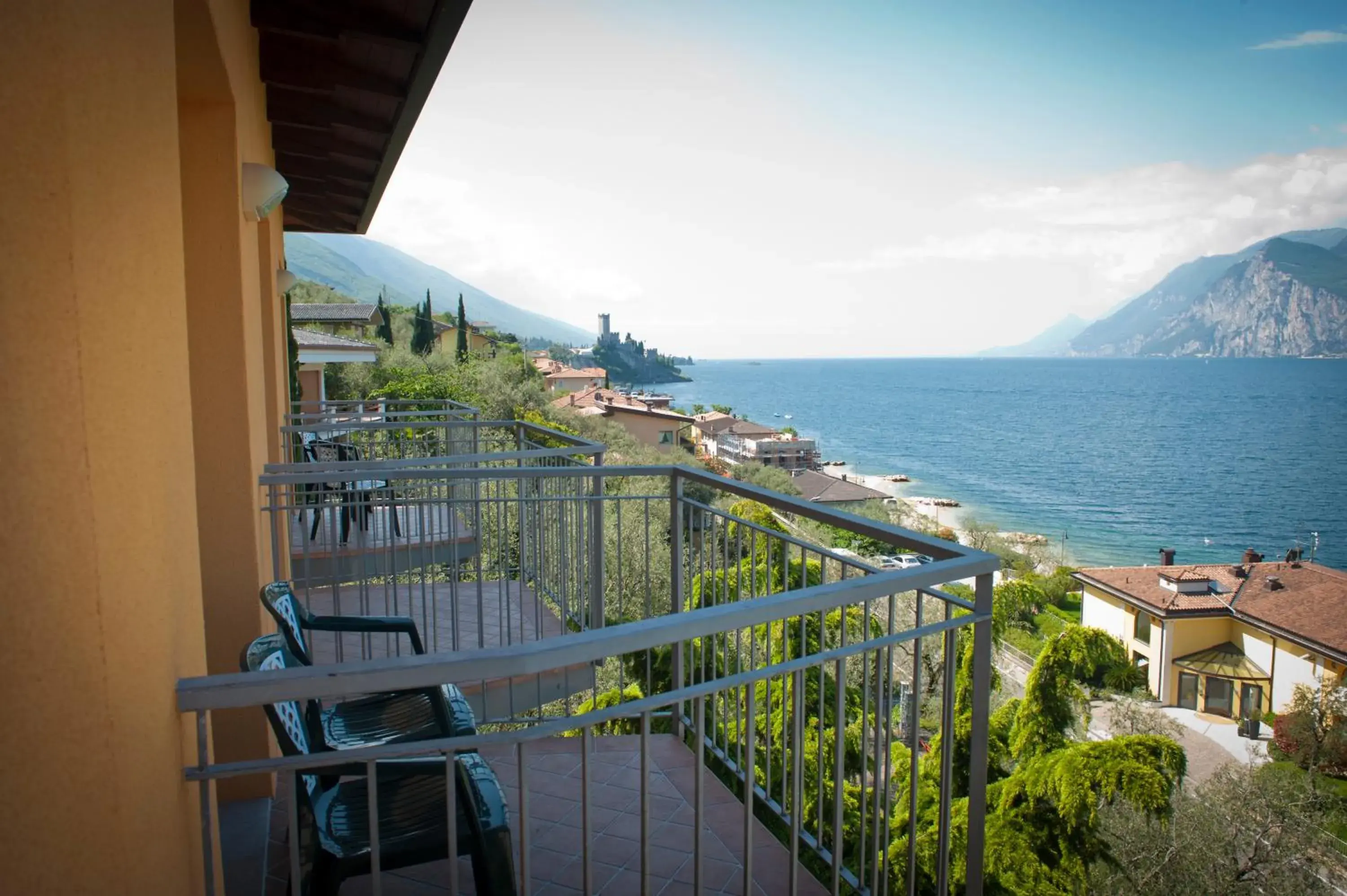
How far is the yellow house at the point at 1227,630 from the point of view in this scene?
3231 centimetres

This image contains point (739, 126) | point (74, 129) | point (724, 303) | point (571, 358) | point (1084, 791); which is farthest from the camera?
point (724, 303)

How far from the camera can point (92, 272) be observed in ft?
4.00

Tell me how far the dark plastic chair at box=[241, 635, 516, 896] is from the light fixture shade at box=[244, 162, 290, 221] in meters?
2.29

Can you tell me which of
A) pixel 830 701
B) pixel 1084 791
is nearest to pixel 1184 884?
pixel 1084 791

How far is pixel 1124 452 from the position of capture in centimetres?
9169

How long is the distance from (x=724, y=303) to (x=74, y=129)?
6895 inches

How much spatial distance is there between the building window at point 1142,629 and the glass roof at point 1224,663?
1.51 m

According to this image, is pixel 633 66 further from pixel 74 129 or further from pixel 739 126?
pixel 74 129

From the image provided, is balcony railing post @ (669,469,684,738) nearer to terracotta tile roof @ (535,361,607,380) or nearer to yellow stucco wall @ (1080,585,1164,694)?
yellow stucco wall @ (1080,585,1164,694)

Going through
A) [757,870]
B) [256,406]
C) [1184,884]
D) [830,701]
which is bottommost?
[1184,884]

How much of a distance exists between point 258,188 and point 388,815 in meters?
2.92

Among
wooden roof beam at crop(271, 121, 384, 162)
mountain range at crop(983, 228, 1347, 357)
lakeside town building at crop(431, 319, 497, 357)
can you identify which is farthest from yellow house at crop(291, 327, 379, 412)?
mountain range at crop(983, 228, 1347, 357)

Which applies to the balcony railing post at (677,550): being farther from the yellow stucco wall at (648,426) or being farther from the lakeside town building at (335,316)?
the yellow stucco wall at (648,426)

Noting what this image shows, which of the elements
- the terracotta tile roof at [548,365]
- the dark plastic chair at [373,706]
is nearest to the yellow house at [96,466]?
the dark plastic chair at [373,706]
